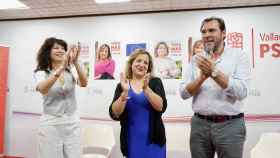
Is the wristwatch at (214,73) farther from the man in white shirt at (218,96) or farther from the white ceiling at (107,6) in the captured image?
the white ceiling at (107,6)

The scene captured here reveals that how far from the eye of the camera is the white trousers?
7.97ft

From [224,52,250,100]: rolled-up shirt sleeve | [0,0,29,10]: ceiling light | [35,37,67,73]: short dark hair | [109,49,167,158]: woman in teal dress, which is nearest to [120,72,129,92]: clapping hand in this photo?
[109,49,167,158]: woman in teal dress

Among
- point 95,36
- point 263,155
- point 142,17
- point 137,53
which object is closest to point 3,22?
point 95,36

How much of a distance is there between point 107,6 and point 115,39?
0.61 meters

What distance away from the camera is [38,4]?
15.4 feet

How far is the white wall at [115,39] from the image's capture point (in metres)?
4.53

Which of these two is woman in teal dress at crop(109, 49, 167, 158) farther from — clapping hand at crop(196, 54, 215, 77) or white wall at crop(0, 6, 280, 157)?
white wall at crop(0, 6, 280, 157)

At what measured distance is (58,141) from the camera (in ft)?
8.05

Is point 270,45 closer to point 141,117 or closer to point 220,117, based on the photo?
point 220,117

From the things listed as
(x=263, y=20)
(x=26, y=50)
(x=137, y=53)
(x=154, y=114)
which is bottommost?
(x=154, y=114)

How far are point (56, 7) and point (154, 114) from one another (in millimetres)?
3501

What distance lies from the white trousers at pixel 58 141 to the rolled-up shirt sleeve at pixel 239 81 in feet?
4.66

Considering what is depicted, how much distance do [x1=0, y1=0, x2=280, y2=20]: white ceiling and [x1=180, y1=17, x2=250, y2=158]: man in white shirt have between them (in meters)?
2.78

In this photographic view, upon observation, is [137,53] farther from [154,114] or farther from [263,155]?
[263,155]
